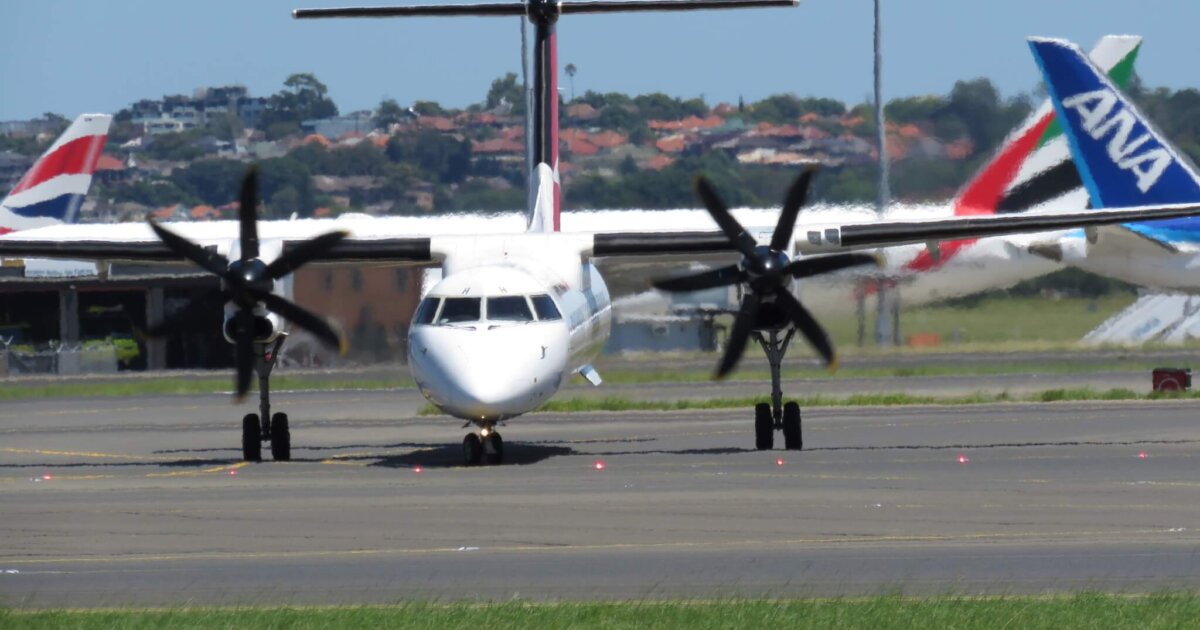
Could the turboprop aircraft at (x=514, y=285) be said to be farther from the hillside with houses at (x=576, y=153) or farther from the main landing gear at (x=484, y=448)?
the hillside with houses at (x=576, y=153)

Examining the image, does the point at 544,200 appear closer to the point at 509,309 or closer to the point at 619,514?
the point at 509,309

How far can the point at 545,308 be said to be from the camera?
22.1 m

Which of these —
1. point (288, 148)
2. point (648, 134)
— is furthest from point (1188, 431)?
point (648, 134)

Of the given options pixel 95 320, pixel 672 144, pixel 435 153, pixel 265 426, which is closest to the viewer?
pixel 265 426

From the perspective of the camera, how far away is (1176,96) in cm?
4509

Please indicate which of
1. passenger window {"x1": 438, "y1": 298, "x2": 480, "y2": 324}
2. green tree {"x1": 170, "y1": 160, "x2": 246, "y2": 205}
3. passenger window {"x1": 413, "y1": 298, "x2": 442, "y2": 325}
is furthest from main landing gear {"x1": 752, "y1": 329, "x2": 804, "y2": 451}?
green tree {"x1": 170, "y1": 160, "x2": 246, "y2": 205}

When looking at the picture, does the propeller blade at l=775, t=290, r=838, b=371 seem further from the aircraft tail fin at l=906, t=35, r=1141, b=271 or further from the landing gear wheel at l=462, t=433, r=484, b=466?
the aircraft tail fin at l=906, t=35, r=1141, b=271

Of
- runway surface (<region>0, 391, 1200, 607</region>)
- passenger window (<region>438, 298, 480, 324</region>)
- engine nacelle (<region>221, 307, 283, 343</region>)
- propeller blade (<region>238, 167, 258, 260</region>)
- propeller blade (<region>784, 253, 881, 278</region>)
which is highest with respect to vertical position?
propeller blade (<region>238, 167, 258, 260</region>)

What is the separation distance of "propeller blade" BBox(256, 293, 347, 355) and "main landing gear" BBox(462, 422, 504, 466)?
2223 millimetres

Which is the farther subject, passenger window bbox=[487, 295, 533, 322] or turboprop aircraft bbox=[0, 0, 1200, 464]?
passenger window bbox=[487, 295, 533, 322]

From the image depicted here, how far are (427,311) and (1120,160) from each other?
17.8 metres

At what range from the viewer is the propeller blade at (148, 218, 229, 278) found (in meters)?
23.2

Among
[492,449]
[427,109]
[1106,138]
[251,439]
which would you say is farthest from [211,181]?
[492,449]

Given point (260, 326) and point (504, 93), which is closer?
point (260, 326)
